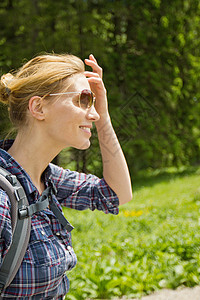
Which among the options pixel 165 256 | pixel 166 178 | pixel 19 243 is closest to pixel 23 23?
pixel 165 256

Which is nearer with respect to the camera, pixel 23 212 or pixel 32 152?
pixel 23 212

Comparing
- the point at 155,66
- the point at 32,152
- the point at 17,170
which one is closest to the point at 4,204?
the point at 17,170

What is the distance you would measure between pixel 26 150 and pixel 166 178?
9.57 meters

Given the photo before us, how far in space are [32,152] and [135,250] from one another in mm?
2986

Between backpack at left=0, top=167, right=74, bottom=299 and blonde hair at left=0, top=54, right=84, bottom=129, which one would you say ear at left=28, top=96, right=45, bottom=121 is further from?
backpack at left=0, top=167, right=74, bottom=299

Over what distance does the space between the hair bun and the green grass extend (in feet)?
7.15

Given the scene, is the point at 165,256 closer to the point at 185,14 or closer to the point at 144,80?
the point at 144,80

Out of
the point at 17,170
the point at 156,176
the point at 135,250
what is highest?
the point at 17,170

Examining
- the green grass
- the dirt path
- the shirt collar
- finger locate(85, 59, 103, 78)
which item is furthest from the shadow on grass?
the shirt collar

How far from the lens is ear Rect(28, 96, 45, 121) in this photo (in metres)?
1.43

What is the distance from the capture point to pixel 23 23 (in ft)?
23.4

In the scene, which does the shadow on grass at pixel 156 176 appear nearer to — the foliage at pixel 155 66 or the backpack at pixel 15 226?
the foliage at pixel 155 66

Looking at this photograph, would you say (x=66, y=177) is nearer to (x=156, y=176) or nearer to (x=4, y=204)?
(x=4, y=204)

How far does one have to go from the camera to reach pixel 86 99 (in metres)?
1.48
